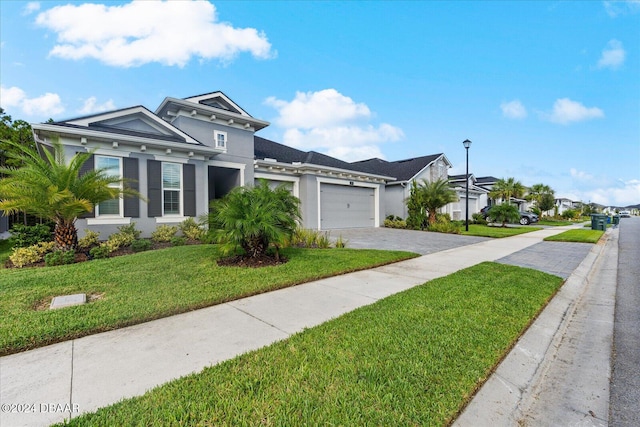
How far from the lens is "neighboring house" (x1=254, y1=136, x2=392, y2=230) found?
15367mm

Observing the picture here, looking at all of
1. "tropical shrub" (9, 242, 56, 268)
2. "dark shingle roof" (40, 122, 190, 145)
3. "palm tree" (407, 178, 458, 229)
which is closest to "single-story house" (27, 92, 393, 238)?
"dark shingle roof" (40, 122, 190, 145)

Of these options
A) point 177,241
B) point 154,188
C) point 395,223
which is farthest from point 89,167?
point 395,223

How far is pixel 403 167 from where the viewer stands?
24.0 meters

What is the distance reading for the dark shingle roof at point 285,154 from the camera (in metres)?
15.7

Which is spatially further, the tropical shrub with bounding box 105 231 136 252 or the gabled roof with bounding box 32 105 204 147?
the gabled roof with bounding box 32 105 204 147

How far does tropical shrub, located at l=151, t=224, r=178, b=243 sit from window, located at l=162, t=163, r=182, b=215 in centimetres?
92

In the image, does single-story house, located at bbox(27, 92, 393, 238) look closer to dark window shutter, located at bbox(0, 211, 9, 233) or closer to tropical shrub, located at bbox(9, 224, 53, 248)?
tropical shrub, located at bbox(9, 224, 53, 248)

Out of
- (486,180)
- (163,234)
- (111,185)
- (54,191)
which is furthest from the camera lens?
(486,180)

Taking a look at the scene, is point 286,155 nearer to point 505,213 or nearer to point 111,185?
point 111,185

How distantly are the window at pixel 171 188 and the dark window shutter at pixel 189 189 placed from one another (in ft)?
0.59

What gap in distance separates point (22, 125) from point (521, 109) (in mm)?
30871

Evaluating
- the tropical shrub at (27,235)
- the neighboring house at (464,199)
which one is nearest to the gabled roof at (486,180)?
the neighboring house at (464,199)

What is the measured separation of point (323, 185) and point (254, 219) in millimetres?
10498

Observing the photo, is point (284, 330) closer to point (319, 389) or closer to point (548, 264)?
point (319, 389)
